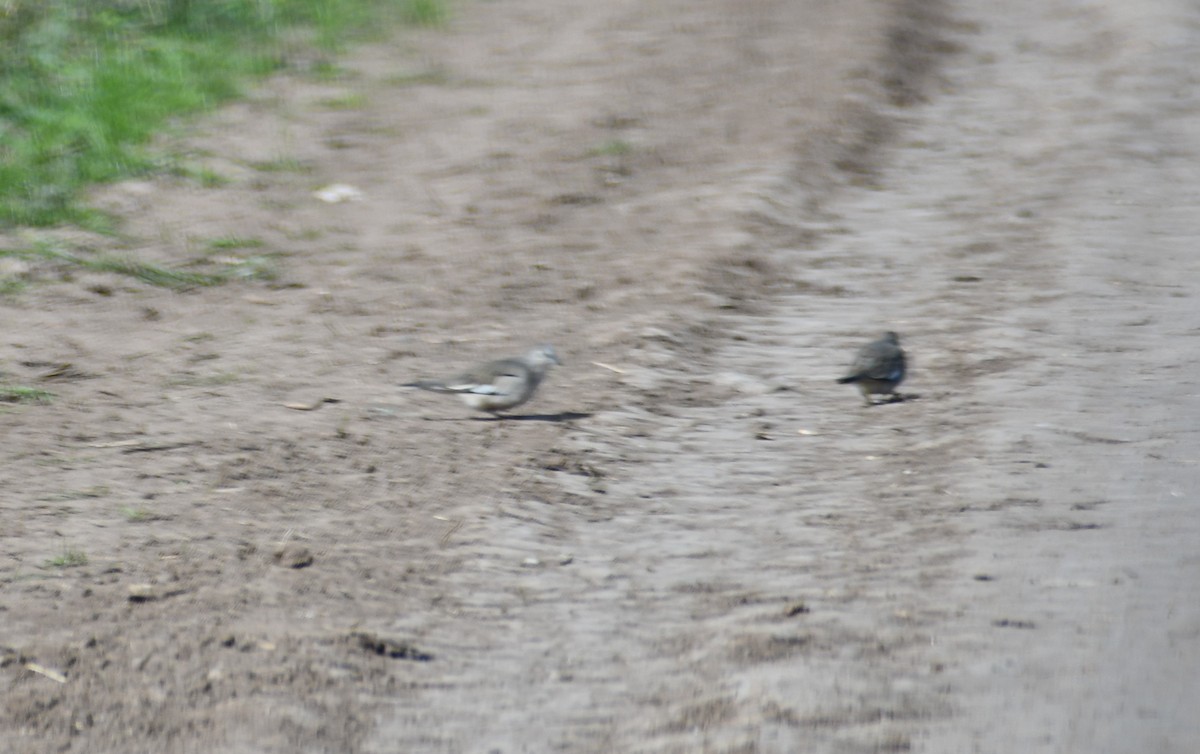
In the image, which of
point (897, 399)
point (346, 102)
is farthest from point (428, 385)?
point (346, 102)

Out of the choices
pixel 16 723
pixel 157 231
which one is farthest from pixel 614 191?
pixel 16 723

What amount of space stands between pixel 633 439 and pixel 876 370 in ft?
3.56

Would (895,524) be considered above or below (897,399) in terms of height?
above

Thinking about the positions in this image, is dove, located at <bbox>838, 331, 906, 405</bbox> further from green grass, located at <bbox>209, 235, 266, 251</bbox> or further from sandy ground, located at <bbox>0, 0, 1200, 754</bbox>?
green grass, located at <bbox>209, 235, 266, 251</bbox>

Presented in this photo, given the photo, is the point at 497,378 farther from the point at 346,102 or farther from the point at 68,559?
the point at 346,102

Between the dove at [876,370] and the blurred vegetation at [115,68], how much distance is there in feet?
14.7

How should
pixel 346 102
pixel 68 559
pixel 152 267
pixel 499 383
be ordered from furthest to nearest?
pixel 346 102 → pixel 152 267 → pixel 499 383 → pixel 68 559

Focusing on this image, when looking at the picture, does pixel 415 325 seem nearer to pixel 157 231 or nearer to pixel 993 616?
pixel 157 231

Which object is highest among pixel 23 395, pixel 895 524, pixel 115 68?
pixel 115 68

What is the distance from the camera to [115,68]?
30.2 ft

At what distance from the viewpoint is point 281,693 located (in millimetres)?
3373

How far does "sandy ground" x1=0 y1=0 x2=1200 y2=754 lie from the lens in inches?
132

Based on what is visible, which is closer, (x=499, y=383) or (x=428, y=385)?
(x=499, y=383)

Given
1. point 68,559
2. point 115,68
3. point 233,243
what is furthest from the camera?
point 115,68
